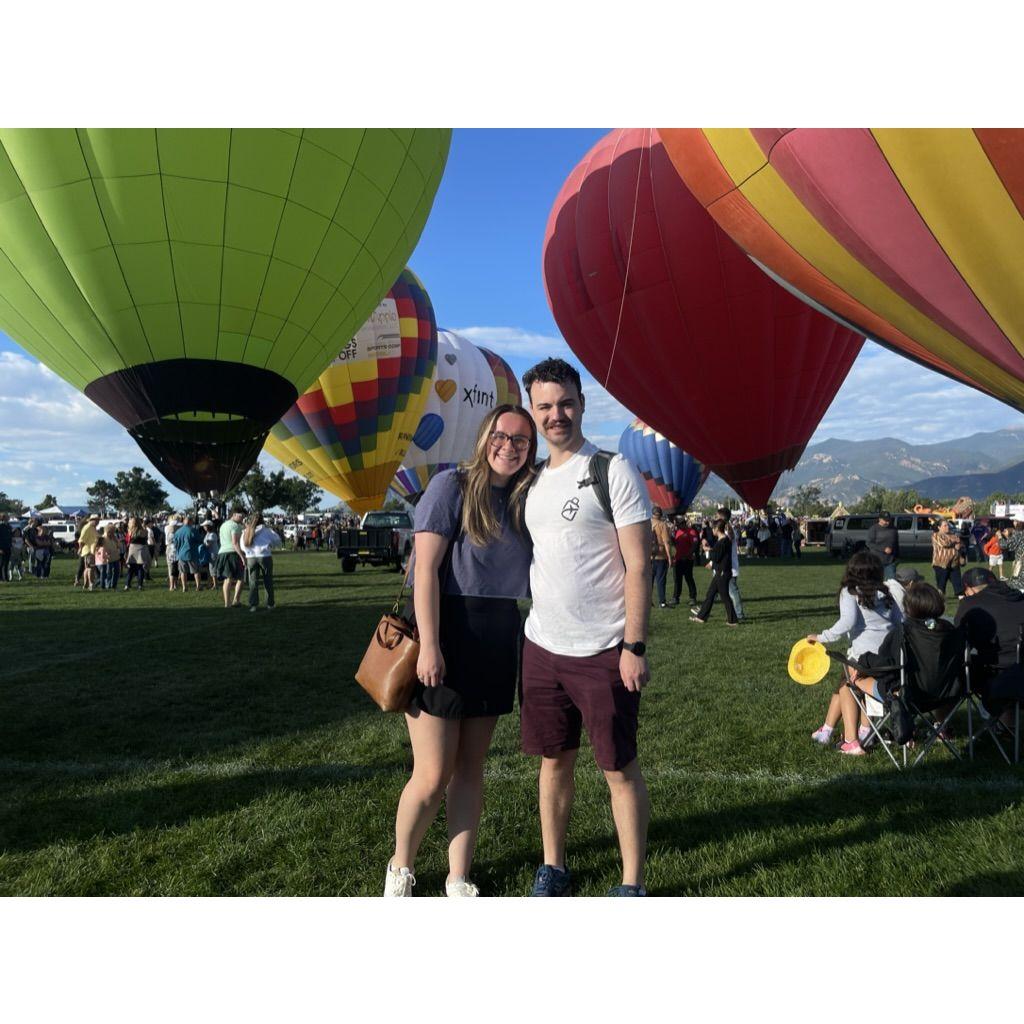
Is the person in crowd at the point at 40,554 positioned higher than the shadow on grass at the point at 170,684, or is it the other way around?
the person in crowd at the point at 40,554

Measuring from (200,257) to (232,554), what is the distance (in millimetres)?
4530

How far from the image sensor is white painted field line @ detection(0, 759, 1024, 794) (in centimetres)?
384

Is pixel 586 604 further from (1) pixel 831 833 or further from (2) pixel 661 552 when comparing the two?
(2) pixel 661 552

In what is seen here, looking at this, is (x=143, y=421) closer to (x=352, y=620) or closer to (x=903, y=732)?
(x=352, y=620)

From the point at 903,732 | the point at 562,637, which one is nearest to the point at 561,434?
the point at 562,637

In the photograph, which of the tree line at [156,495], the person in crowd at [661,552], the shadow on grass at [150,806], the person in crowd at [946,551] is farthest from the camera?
the tree line at [156,495]

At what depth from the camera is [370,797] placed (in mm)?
3713

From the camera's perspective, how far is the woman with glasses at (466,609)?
254cm

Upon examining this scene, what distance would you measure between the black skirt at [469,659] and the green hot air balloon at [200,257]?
8424 millimetres

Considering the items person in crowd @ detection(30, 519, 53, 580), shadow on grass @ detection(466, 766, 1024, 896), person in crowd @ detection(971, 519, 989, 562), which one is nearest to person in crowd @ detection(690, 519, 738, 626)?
shadow on grass @ detection(466, 766, 1024, 896)

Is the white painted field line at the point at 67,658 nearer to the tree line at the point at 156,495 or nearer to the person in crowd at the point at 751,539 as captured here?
the person in crowd at the point at 751,539

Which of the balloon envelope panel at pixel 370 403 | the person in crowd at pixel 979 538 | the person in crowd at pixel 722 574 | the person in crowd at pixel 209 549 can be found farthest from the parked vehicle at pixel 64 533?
the person in crowd at pixel 979 538

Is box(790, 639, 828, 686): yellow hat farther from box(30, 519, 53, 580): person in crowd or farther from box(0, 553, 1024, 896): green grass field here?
box(30, 519, 53, 580): person in crowd

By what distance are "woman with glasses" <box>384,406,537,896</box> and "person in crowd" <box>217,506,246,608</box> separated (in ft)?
32.6
